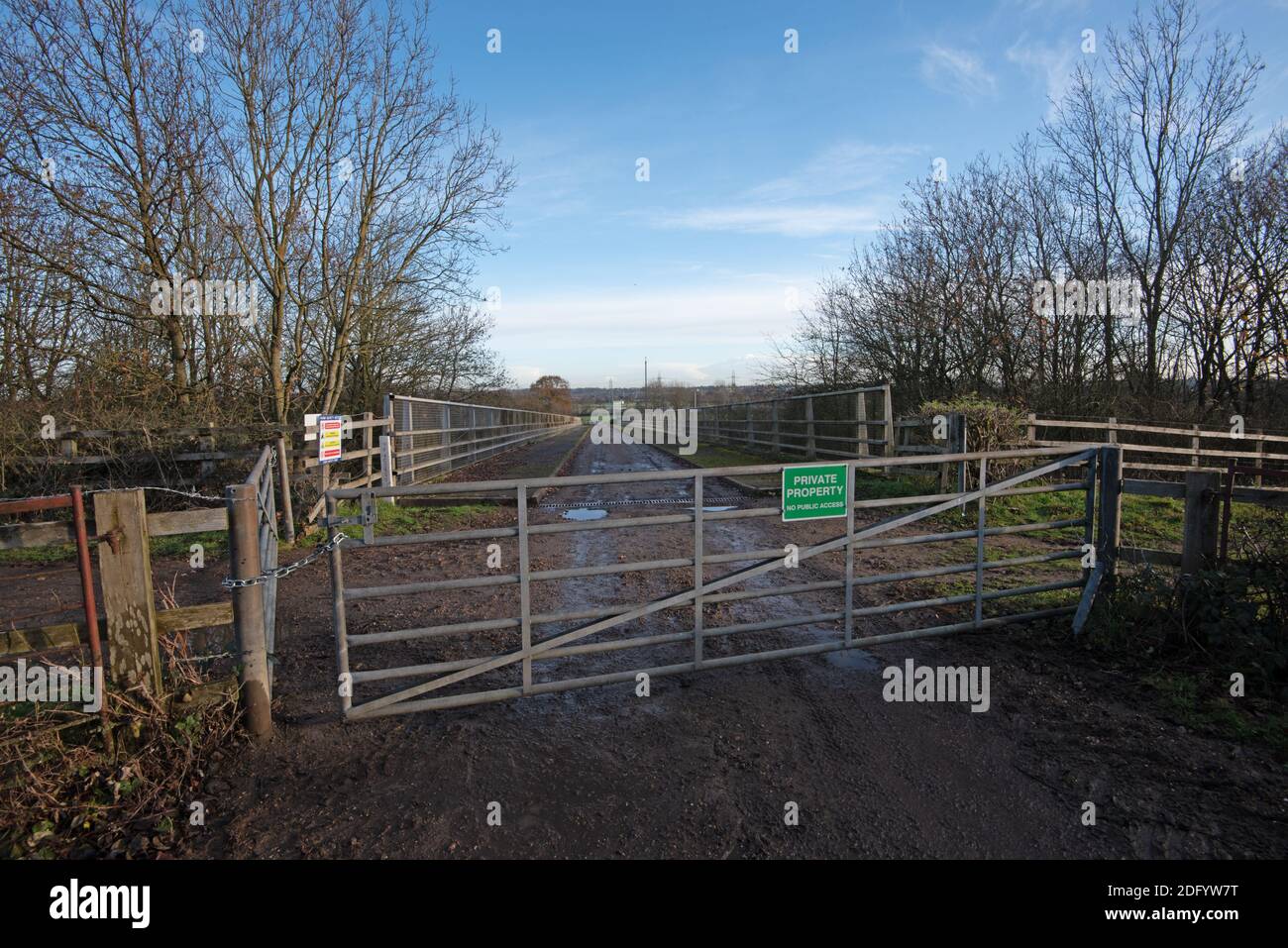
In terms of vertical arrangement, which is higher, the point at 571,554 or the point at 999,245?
the point at 999,245

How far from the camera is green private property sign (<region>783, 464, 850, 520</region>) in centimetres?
482

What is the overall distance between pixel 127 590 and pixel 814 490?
13.6 feet

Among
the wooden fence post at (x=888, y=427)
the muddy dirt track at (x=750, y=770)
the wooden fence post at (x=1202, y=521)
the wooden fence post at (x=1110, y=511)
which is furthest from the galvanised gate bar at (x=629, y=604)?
the wooden fence post at (x=888, y=427)

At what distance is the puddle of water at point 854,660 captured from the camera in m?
4.96

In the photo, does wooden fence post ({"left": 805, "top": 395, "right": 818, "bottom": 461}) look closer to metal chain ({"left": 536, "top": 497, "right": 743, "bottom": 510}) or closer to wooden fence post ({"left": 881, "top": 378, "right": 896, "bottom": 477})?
wooden fence post ({"left": 881, "top": 378, "right": 896, "bottom": 477})

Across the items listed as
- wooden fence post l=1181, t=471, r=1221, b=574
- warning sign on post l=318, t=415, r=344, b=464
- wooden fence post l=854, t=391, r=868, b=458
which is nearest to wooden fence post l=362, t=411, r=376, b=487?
warning sign on post l=318, t=415, r=344, b=464

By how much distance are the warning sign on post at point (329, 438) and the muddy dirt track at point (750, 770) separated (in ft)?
16.0

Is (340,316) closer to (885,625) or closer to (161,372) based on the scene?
(161,372)

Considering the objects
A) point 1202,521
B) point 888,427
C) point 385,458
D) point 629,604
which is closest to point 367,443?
point 385,458

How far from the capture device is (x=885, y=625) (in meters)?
5.73

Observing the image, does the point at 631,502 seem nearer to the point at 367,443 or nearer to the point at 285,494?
the point at 367,443

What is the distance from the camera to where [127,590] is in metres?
3.49
